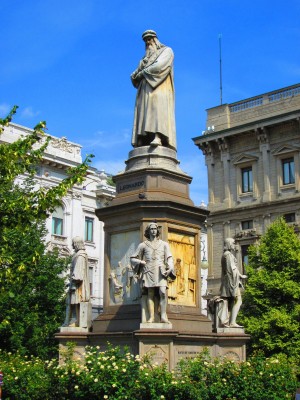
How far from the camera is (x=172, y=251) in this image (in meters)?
14.7

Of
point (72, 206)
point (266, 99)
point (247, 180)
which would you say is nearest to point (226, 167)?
point (247, 180)

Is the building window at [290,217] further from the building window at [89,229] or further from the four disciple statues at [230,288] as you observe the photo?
the four disciple statues at [230,288]

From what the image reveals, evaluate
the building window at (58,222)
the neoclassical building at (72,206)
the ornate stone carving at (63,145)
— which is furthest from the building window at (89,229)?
the ornate stone carving at (63,145)

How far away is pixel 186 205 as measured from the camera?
15.0 meters

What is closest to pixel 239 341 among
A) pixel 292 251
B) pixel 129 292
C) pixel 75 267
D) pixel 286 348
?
pixel 129 292

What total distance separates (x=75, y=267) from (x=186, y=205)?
303 centimetres

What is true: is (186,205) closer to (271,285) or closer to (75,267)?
(75,267)

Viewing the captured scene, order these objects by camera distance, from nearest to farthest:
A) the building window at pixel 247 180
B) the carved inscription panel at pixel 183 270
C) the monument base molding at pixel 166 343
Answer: the monument base molding at pixel 166 343
the carved inscription panel at pixel 183 270
the building window at pixel 247 180

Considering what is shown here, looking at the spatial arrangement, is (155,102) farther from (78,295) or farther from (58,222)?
(58,222)

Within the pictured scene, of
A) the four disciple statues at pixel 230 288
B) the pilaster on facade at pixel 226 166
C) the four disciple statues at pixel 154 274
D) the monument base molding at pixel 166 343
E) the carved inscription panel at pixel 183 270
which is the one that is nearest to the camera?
the monument base molding at pixel 166 343

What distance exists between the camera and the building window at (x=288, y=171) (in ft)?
141

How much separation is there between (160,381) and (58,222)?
35238 mm

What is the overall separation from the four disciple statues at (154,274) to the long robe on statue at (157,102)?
3.55 metres

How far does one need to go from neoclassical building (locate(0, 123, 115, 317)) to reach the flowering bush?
31495 mm
